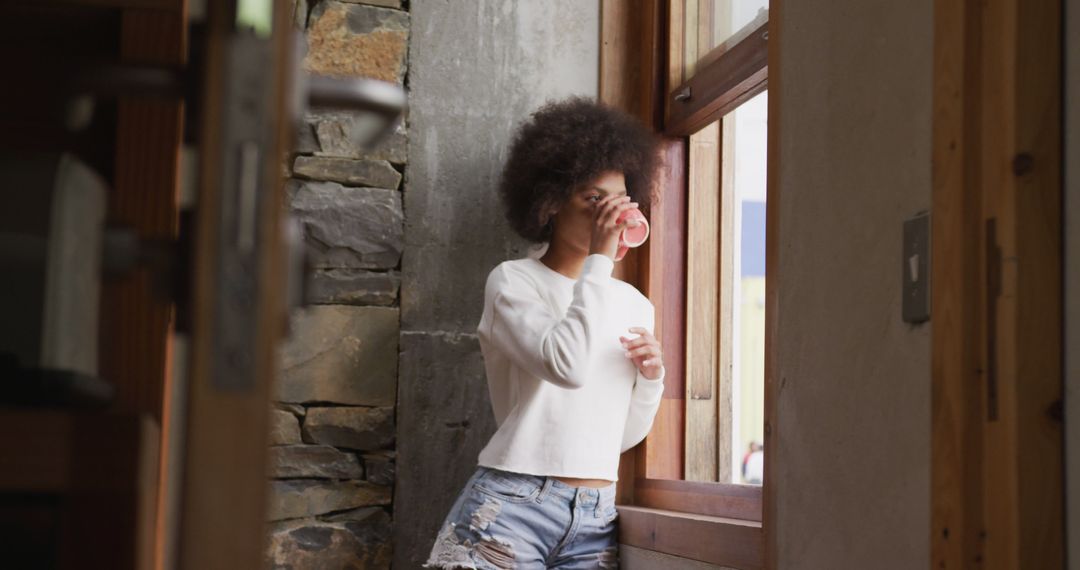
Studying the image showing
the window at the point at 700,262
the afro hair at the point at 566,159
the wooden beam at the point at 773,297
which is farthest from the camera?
the window at the point at 700,262

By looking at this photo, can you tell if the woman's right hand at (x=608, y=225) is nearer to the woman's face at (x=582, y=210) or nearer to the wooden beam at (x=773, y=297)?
the woman's face at (x=582, y=210)

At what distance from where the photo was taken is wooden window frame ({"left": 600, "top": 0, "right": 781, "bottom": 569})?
2.81 m

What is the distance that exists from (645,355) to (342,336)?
77cm

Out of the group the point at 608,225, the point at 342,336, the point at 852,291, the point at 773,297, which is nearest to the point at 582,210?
the point at 608,225

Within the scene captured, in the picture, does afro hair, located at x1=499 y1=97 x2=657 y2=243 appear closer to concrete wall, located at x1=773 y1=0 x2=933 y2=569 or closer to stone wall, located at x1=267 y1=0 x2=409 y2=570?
stone wall, located at x1=267 y1=0 x2=409 y2=570

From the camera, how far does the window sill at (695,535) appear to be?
2.47 m

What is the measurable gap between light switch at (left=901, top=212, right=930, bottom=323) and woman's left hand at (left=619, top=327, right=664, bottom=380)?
4.22ft

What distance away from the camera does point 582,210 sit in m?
3.01

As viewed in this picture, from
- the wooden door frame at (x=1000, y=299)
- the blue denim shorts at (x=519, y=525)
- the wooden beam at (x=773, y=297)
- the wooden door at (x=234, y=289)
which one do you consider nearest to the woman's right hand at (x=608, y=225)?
the blue denim shorts at (x=519, y=525)

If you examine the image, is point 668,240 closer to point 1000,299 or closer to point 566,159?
point 566,159

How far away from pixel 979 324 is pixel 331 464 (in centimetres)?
197

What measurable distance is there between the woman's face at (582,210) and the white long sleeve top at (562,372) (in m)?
0.09

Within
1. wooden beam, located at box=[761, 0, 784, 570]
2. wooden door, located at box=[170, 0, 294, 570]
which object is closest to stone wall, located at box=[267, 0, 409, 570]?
wooden beam, located at box=[761, 0, 784, 570]

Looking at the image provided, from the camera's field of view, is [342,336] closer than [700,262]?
Yes
